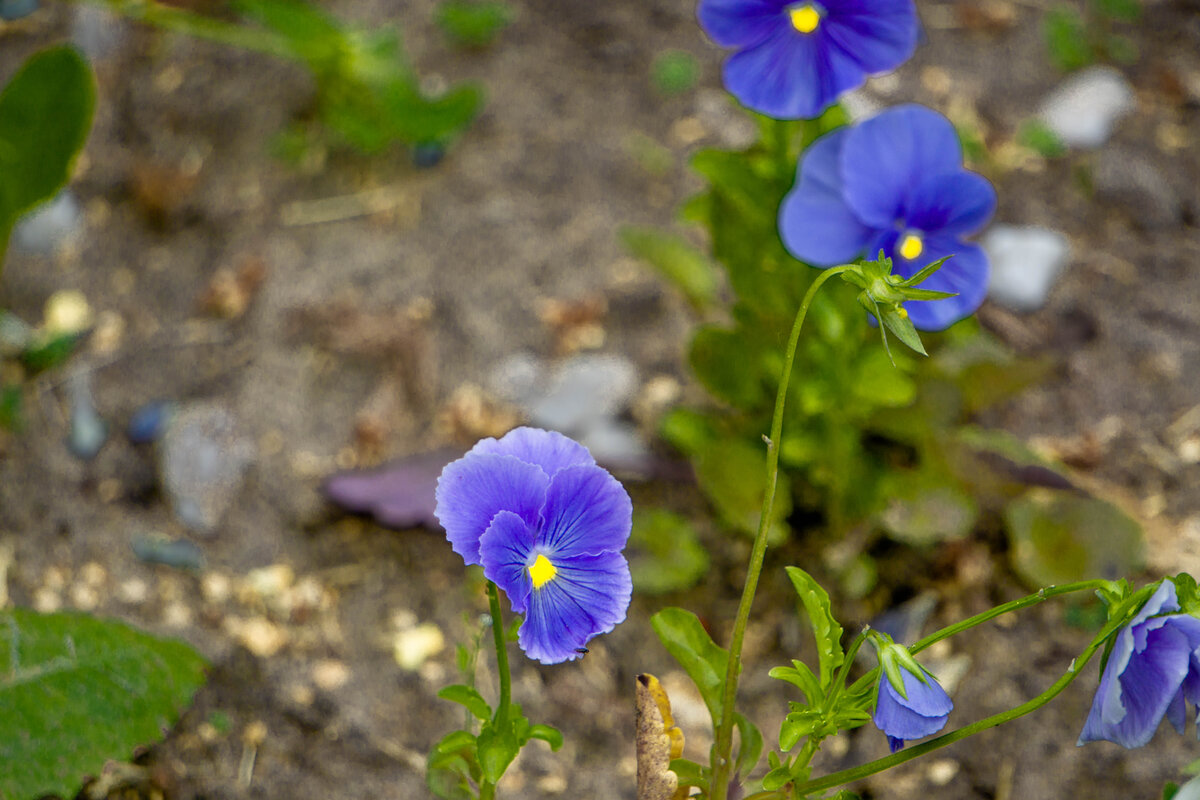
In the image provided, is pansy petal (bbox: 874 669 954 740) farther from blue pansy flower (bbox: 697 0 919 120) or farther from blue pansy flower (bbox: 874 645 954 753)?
blue pansy flower (bbox: 697 0 919 120)

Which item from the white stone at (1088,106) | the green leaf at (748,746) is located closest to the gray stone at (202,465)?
the green leaf at (748,746)

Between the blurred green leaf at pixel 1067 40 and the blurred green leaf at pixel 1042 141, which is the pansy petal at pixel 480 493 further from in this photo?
the blurred green leaf at pixel 1067 40

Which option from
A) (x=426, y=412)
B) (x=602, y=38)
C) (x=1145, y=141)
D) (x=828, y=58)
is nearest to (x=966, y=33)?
(x=1145, y=141)

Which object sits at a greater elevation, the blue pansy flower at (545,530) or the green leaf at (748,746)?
the blue pansy flower at (545,530)

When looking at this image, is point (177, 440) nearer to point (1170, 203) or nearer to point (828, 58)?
point (828, 58)

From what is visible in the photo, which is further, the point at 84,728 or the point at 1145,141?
the point at 1145,141

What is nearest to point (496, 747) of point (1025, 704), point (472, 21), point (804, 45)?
point (1025, 704)

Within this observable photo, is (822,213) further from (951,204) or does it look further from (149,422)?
(149,422)

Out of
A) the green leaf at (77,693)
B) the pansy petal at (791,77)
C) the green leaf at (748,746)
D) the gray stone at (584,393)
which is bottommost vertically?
the gray stone at (584,393)
